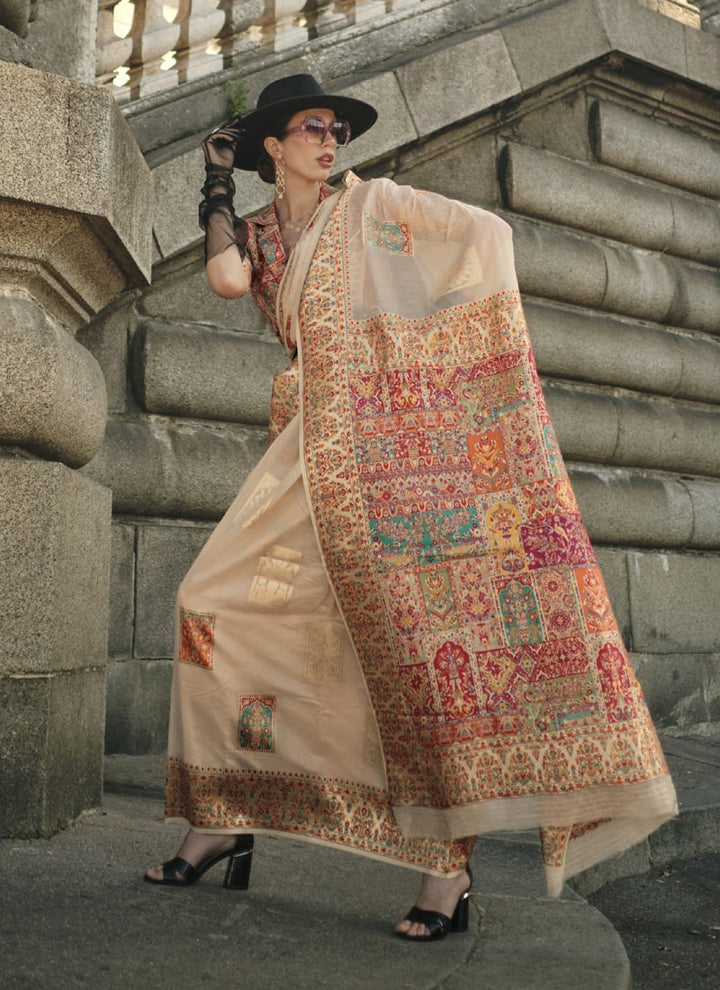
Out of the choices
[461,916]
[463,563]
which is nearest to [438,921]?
[461,916]

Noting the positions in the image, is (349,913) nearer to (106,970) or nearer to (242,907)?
(242,907)

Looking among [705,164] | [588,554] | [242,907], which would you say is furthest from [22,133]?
[705,164]

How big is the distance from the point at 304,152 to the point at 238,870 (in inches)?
73.9

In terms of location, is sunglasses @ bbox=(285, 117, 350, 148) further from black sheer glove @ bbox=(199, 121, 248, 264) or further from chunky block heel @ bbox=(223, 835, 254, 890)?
chunky block heel @ bbox=(223, 835, 254, 890)

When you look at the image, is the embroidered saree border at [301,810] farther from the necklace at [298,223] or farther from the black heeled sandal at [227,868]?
the necklace at [298,223]

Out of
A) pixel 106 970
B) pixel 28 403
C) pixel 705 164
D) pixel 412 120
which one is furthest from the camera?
pixel 705 164

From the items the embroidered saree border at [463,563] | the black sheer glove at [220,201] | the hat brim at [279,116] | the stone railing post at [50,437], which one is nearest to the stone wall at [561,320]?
the stone railing post at [50,437]

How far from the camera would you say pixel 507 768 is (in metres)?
2.55

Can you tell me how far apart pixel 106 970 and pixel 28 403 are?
161 centimetres

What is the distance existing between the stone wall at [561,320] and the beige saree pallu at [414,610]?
6.57 ft

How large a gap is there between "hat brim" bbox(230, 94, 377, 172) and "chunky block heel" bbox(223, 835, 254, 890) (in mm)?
1834

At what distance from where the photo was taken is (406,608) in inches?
106

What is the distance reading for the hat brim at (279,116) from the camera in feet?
10.5

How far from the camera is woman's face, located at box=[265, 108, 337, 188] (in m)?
3.21
